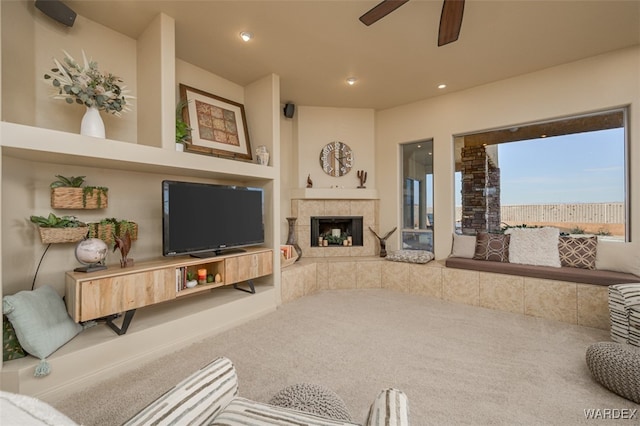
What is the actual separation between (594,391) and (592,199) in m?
2.53

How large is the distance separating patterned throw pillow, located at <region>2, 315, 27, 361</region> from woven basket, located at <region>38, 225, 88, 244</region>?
1.75 ft

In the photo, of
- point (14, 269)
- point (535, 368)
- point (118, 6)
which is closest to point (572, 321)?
point (535, 368)

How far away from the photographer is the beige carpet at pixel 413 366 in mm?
1633

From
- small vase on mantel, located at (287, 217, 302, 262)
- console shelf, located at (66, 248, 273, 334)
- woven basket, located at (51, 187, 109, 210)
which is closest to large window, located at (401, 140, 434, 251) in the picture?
small vase on mantel, located at (287, 217, 302, 262)

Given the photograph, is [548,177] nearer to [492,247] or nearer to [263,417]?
[492,247]

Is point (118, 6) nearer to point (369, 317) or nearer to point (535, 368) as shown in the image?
point (369, 317)

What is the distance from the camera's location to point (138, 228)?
269 cm

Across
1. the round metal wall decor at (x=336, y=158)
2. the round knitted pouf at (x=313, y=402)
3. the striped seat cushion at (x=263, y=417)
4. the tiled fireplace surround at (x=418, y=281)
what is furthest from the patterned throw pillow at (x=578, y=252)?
the striped seat cushion at (x=263, y=417)

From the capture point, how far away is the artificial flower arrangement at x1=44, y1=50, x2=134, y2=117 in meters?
1.99

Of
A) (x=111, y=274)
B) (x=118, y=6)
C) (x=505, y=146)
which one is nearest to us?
(x=111, y=274)

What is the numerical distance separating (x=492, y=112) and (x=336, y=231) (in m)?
2.86

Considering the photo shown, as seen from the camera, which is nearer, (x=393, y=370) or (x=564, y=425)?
(x=564, y=425)

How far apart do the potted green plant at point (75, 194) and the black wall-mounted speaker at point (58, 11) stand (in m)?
1.24

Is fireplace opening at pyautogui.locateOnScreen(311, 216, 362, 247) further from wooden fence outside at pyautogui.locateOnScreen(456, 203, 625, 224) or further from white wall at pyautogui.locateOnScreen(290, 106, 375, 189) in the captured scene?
wooden fence outside at pyautogui.locateOnScreen(456, 203, 625, 224)
